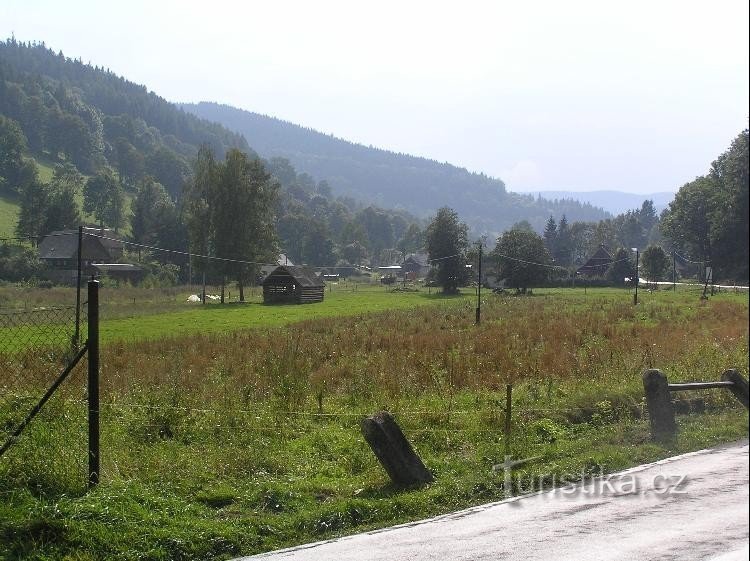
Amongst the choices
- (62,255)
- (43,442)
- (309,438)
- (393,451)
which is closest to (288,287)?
(62,255)

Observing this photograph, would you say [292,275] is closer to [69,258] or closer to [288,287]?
[288,287]

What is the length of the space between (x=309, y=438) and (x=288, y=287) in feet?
183

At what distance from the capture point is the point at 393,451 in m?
7.81

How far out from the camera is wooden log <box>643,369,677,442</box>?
848cm

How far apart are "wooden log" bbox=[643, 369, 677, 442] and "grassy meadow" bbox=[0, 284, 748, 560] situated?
0.18 metres

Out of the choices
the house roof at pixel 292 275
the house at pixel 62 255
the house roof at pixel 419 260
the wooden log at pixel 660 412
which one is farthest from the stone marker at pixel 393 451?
the house roof at pixel 419 260

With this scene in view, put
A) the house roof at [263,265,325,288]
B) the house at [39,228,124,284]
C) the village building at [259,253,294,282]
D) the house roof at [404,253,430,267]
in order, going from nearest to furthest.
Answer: the house at [39,228,124,284]
the house roof at [263,265,325,288]
the village building at [259,253,294,282]
the house roof at [404,253,430,267]

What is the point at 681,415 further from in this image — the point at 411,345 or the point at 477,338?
the point at 477,338

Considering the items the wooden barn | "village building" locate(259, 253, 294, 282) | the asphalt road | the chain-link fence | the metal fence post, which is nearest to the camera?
the asphalt road

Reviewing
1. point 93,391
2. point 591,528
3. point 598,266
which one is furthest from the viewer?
point 598,266

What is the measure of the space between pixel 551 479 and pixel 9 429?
6605mm

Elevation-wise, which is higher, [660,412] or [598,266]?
[598,266]

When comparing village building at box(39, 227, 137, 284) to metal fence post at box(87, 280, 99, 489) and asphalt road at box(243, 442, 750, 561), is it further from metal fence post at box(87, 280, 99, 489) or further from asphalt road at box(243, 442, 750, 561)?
asphalt road at box(243, 442, 750, 561)

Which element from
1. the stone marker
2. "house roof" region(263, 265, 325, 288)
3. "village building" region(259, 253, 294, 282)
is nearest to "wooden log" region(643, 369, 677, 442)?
the stone marker
